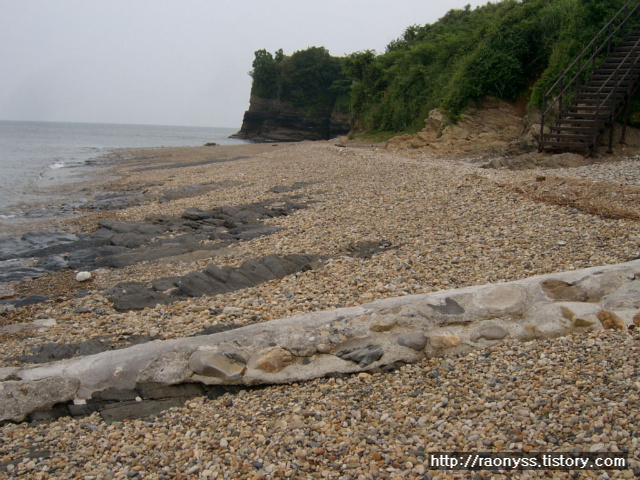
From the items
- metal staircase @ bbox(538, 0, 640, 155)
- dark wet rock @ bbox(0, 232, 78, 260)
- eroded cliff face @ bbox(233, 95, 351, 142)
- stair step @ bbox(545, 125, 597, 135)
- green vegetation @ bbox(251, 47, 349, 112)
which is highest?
green vegetation @ bbox(251, 47, 349, 112)

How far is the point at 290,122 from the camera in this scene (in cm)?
8025

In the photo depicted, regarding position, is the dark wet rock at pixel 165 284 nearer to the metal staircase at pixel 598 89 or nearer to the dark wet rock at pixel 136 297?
the dark wet rock at pixel 136 297

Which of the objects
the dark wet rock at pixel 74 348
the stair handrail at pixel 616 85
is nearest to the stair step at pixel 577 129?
the stair handrail at pixel 616 85

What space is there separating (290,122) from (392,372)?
7905cm

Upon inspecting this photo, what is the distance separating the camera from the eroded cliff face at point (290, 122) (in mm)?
77875

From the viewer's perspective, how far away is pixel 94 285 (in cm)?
800

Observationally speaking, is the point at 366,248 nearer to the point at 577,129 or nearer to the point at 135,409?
the point at 135,409

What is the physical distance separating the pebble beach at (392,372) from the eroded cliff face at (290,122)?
6763 cm

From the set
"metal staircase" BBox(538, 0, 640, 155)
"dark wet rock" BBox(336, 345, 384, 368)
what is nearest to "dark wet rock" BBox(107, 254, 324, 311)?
"dark wet rock" BBox(336, 345, 384, 368)

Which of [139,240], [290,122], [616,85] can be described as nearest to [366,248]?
[139,240]

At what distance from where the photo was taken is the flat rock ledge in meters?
4.23

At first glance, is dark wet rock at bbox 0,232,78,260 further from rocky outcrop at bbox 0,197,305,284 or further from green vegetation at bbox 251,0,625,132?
green vegetation at bbox 251,0,625,132

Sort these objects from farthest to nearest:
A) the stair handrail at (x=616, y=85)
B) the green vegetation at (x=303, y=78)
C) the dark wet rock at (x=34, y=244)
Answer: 1. the green vegetation at (x=303, y=78)
2. the stair handrail at (x=616, y=85)
3. the dark wet rock at (x=34, y=244)

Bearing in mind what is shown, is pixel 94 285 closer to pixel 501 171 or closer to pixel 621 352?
pixel 621 352
